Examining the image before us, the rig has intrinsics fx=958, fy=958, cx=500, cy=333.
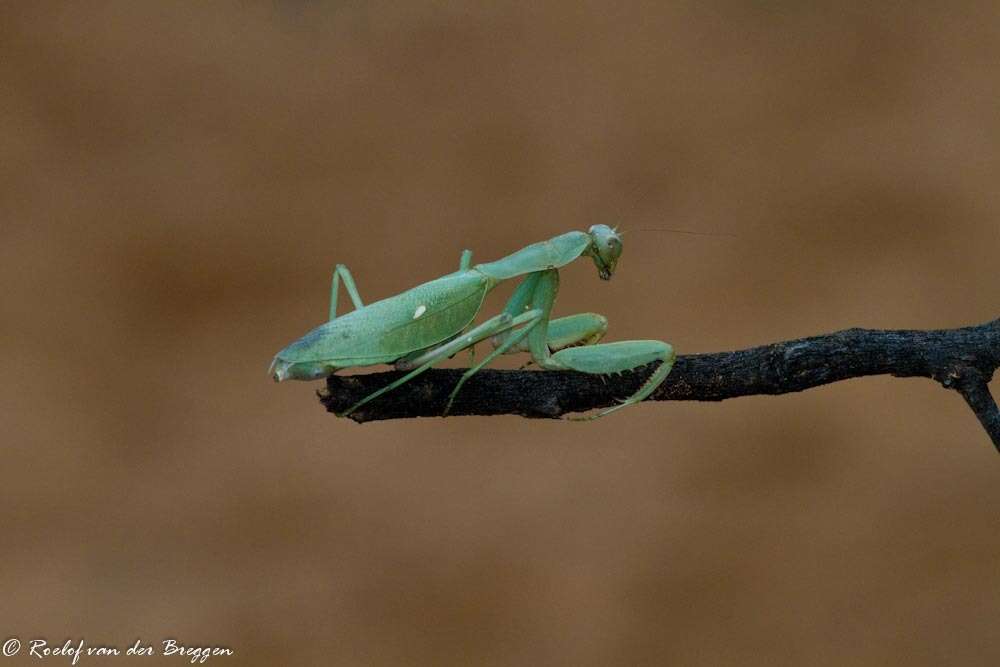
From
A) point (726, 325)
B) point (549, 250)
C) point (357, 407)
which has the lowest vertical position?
point (357, 407)

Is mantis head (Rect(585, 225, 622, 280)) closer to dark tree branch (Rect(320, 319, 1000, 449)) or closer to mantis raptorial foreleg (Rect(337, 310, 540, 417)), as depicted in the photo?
mantis raptorial foreleg (Rect(337, 310, 540, 417))

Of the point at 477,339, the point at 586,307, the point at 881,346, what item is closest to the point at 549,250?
the point at 477,339

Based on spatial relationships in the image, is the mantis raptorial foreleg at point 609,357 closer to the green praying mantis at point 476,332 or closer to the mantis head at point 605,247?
the green praying mantis at point 476,332

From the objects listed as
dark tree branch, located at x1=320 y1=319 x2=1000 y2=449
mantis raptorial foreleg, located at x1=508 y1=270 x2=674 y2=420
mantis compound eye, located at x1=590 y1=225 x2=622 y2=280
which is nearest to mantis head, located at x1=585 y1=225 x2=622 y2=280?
mantis compound eye, located at x1=590 y1=225 x2=622 y2=280

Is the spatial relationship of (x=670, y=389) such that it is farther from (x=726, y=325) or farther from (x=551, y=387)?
(x=726, y=325)

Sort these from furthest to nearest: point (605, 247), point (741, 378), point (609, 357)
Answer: point (605, 247), point (609, 357), point (741, 378)

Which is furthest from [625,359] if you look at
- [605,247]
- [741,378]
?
[605,247]

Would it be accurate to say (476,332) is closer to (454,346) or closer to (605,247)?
(454,346)
